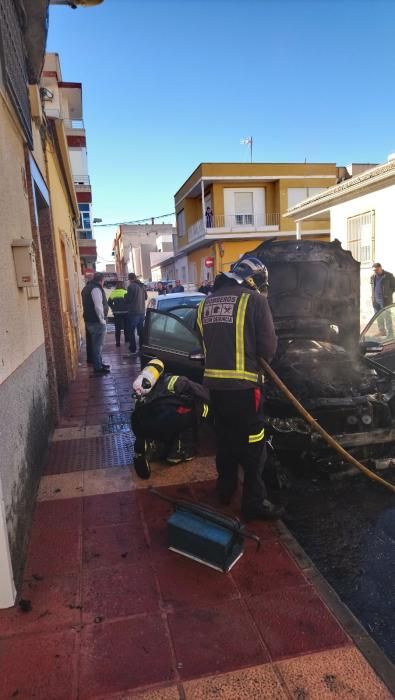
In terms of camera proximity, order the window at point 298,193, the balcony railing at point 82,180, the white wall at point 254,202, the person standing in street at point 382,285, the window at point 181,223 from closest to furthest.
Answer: the person standing in street at point 382,285
the balcony railing at point 82,180
the white wall at point 254,202
the window at point 298,193
the window at point 181,223

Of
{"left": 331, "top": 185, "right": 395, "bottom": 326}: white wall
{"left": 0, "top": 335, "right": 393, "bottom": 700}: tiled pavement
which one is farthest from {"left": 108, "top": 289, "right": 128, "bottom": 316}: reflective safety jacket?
{"left": 0, "top": 335, "right": 393, "bottom": 700}: tiled pavement

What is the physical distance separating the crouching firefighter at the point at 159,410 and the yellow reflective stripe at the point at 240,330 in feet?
3.22

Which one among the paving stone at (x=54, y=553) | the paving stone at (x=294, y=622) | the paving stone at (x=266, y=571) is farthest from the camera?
the paving stone at (x=54, y=553)

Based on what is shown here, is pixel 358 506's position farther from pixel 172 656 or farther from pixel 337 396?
pixel 172 656

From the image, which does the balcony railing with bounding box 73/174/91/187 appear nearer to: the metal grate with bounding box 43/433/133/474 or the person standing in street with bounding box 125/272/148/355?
the person standing in street with bounding box 125/272/148/355

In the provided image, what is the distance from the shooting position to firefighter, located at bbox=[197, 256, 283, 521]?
318 cm

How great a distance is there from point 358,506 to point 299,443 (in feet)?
2.17

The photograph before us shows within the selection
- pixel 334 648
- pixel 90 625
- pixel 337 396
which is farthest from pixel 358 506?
pixel 90 625

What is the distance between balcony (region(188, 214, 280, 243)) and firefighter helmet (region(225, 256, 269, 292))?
80.2 ft

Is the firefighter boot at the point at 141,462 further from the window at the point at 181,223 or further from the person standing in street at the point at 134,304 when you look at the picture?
the window at the point at 181,223

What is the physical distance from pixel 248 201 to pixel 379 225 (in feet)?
56.0

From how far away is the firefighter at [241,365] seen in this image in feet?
10.4

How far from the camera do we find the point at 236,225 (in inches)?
1105

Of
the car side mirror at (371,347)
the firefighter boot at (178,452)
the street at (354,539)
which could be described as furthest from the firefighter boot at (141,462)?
the car side mirror at (371,347)
